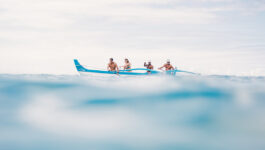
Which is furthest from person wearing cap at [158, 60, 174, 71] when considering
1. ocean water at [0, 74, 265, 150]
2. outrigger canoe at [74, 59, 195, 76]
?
ocean water at [0, 74, 265, 150]

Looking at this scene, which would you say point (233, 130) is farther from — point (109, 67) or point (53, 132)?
point (109, 67)

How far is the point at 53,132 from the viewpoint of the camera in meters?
7.04

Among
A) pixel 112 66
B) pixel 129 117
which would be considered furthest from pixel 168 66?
pixel 129 117

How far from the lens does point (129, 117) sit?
8.30 metres

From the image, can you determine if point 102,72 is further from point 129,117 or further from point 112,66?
point 129,117

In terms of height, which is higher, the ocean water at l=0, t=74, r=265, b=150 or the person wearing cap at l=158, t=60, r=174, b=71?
the person wearing cap at l=158, t=60, r=174, b=71

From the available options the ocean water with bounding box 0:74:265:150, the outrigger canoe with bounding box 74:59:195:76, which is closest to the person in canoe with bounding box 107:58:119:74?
the outrigger canoe with bounding box 74:59:195:76

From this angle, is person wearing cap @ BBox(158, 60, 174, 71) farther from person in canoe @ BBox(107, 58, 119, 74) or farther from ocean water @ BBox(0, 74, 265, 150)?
ocean water @ BBox(0, 74, 265, 150)

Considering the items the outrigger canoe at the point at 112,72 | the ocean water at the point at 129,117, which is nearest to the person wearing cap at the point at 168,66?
the outrigger canoe at the point at 112,72

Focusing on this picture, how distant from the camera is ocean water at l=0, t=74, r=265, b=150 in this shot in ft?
21.5

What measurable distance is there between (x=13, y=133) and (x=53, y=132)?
3.36 feet

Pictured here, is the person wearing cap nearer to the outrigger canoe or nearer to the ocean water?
the outrigger canoe

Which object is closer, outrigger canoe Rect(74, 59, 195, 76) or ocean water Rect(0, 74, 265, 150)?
ocean water Rect(0, 74, 265, 150)

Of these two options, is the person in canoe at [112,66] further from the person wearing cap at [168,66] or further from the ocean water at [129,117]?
the ocean water at [129,117]
